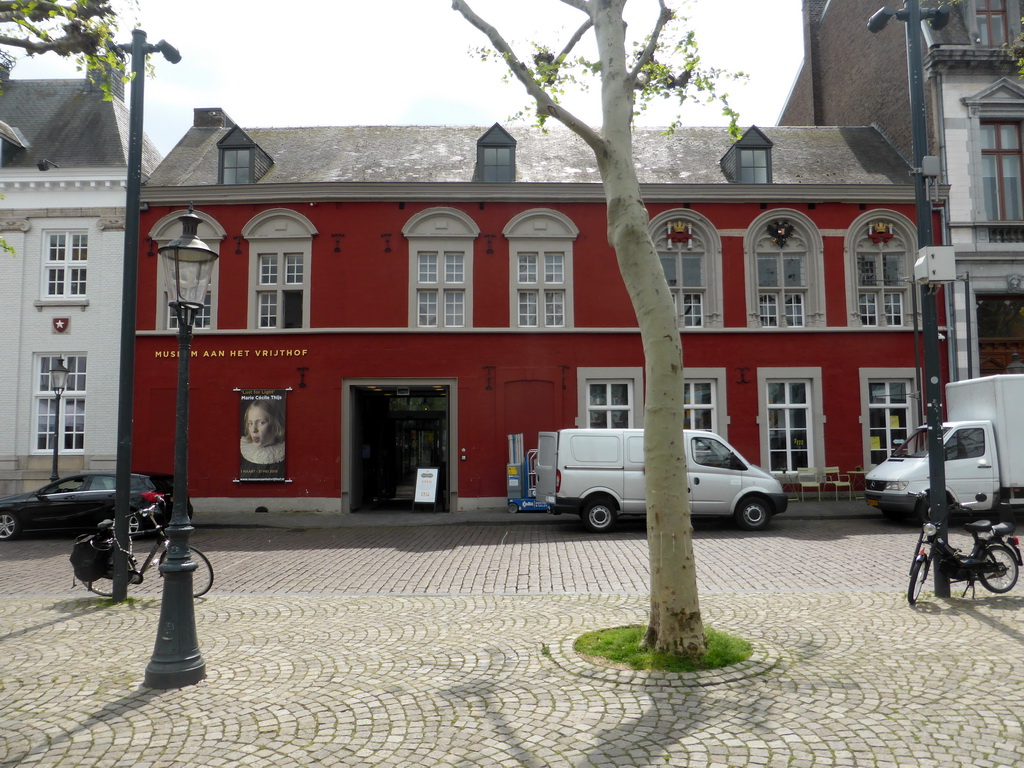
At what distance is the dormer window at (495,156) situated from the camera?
18.7m

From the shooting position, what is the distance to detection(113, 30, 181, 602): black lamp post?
8117 mm

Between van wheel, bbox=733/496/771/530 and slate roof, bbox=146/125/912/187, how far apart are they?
891 centimetres

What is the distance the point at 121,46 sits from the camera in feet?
27.9

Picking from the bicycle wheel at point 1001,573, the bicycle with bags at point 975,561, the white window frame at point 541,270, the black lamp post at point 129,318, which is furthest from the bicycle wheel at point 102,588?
the white window frame at point 541,270

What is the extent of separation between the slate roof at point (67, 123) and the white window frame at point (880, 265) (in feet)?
62.3

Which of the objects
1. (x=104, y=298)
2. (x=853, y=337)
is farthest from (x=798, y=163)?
(x=104, y=298)

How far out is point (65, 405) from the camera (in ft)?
61.1

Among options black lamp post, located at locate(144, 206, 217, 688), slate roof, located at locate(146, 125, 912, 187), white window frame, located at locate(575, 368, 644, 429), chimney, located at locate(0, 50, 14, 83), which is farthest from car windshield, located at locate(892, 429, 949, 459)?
chimney, located at locate(0, 50, 14, 83)

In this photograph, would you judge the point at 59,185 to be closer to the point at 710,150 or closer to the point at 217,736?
the point at 710,150

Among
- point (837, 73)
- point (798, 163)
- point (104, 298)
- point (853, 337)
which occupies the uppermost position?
point (837, 73)

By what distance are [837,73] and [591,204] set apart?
12.3m

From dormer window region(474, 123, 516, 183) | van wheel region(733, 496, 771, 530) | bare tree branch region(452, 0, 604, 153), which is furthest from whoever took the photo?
dormer window region(474, 123, 516, 183)

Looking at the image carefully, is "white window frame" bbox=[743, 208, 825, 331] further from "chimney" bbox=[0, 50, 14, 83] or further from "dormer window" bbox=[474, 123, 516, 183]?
"chimney" bbox=[0, 50, 14, 83]

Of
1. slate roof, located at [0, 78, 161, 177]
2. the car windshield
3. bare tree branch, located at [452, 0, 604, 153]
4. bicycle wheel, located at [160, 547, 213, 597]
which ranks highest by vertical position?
slate roof, located at [0, 78, 161, 177]
